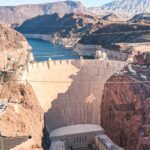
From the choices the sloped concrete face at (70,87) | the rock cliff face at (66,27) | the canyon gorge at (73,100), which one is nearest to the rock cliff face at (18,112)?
the canyon gorge at (73,100)

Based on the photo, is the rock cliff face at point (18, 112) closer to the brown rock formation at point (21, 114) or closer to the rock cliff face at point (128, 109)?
the brown rock formation at point (21, 114)

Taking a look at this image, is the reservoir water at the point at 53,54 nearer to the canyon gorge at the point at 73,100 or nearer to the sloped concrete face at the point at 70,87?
the canyon gorge at the point at 73,100

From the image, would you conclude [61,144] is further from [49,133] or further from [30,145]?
[30,145]

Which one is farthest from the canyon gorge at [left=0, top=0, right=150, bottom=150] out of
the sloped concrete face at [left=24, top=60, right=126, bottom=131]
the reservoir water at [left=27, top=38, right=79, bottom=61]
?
the reservoir water at [left=27, top=38, right=79, bottom=61]

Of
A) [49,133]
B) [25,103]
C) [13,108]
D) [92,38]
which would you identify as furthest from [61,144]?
[92,38]

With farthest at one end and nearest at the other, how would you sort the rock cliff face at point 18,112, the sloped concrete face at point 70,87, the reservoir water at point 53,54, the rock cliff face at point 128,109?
the reservoir water at point 53,54, the sloped concrete face at point 70,87, the rock cliff face at point 128,109, the rock cliff face at point 18,112

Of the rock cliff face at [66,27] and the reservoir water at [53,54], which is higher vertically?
the rock cliff face at [66,27]

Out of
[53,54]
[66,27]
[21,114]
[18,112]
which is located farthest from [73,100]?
[66,27]

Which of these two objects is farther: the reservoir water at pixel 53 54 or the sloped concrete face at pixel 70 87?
the reservoir water at pixel 53 54

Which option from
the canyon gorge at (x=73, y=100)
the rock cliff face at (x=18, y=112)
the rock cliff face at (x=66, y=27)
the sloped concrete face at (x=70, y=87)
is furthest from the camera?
the rock cliff face at (x=66, y=27)

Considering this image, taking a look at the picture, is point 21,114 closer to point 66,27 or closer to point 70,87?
point 70,87
